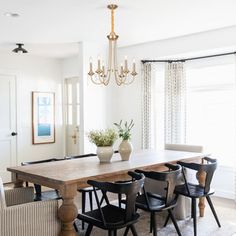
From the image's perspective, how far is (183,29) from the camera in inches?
186

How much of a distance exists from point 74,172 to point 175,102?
293 centimetres

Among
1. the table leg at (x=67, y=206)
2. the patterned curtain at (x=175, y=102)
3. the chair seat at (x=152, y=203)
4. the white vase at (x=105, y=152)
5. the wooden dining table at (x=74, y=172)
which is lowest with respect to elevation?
the chair seat at (x=152, y=203)

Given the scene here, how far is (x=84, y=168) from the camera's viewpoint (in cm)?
332

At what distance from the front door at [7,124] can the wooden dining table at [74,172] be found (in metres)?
2.96

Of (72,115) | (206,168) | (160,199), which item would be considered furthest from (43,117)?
(206,168)

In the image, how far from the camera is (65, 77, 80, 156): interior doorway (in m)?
7.08

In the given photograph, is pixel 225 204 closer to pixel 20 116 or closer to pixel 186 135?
pixel 186 135

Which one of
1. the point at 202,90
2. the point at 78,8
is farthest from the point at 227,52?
the point at 78,8

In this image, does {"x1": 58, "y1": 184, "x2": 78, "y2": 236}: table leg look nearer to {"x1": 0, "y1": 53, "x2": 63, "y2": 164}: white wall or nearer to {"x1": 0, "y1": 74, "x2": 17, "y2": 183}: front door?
{"x1": 0, "y1": 74, "x2": 17, "y2": 183}: front door

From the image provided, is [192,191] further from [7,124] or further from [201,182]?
[7,124]

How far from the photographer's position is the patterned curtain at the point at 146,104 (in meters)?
5.80

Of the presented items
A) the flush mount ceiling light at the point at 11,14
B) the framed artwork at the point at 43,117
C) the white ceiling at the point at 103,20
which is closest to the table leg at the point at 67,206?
the white ceiling at the point at 103,20

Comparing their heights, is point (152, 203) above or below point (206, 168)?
below

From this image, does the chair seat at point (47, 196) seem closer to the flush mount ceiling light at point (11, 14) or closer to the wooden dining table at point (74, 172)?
the wooden dining table at point (74, 172)
